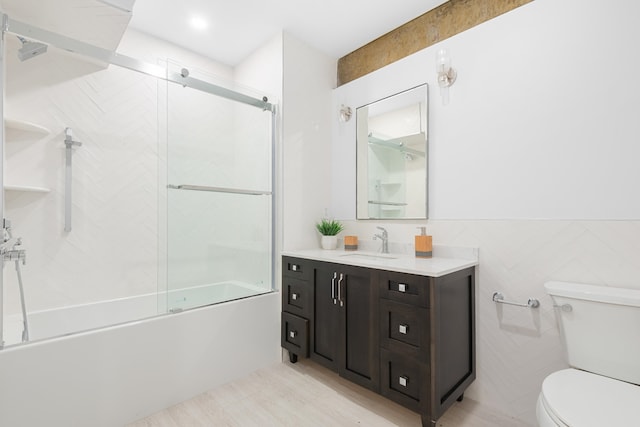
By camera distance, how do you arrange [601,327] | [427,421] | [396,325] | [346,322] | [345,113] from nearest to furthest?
[601,327]
[427,421]
[396,325]
[346,322]
[345,113]

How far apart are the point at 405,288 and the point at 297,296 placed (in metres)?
0.92

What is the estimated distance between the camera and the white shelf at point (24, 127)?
1815 mm

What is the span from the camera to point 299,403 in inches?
73.9

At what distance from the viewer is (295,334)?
2273 millimetres

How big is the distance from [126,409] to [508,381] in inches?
83.0

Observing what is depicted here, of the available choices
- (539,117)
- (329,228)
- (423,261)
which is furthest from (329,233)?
(539,117)

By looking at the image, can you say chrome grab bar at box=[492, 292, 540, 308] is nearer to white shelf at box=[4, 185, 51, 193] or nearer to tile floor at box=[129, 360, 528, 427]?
tile floor at box=[129, 360, 528, 427]

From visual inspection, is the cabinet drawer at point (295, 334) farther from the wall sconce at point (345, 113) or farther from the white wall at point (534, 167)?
the wall sconce at point (345, 113)

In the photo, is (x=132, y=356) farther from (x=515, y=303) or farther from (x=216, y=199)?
(x=515, y=303)

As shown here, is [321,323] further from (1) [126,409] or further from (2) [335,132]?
(2) [335,132]

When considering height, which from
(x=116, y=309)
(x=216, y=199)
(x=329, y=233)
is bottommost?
(x=116, y=309)

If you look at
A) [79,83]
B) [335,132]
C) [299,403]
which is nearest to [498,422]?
[299,403]

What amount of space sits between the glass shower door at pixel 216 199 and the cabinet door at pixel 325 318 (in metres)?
0.48

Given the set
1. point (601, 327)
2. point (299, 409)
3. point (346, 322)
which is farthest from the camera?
point (346, 322)
